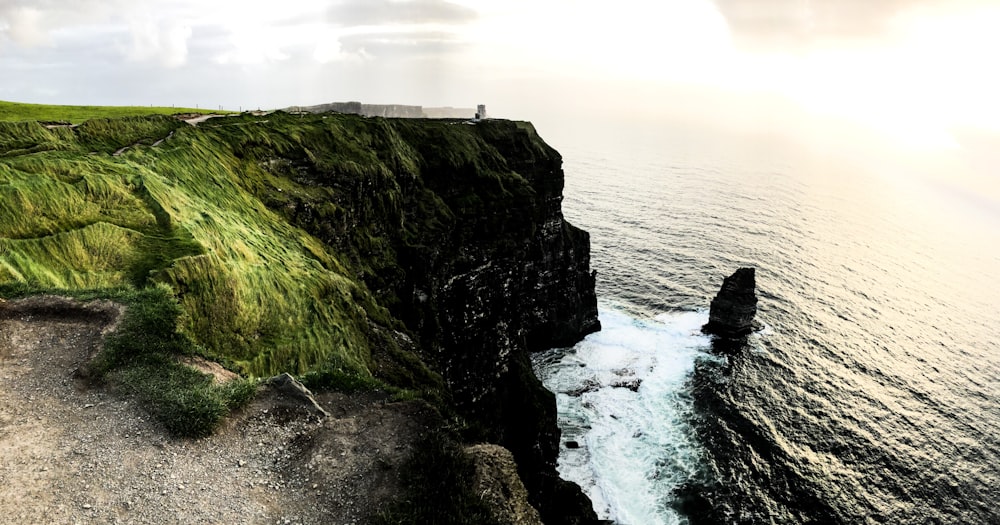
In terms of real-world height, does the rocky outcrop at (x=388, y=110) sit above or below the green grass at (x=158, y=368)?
above

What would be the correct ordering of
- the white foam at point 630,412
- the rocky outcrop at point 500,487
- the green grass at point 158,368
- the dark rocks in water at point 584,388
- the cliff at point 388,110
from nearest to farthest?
1. the rocky outcrop at point 500,487
2. the green grass at point 158,368
3. the white foam at point 630,412
4. the dark rocks in water at point 584,388
5. the cliff at point 388,110

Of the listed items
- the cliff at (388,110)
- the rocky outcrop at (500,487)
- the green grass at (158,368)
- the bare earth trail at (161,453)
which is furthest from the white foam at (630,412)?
the cliff at (388,110)

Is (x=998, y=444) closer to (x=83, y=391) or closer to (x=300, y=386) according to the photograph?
(x=300, y=386)

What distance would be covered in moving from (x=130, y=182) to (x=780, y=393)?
189ft

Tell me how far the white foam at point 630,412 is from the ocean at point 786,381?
7.1 inches

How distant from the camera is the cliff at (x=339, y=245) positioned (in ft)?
64.2

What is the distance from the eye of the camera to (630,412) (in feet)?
163

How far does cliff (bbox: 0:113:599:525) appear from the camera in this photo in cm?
1956

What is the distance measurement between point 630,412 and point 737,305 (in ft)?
74.4

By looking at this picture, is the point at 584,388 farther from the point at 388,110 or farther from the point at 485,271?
the point at 388,110

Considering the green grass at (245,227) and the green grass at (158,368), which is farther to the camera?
the green grass at (245,227)

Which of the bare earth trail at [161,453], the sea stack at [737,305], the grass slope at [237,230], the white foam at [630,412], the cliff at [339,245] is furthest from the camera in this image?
the sea stack at [737,305]

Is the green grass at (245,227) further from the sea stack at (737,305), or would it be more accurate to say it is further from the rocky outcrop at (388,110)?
the rocky outcrop at (388,110)

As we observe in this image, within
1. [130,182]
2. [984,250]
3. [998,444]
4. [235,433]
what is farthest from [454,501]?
[984,250]
